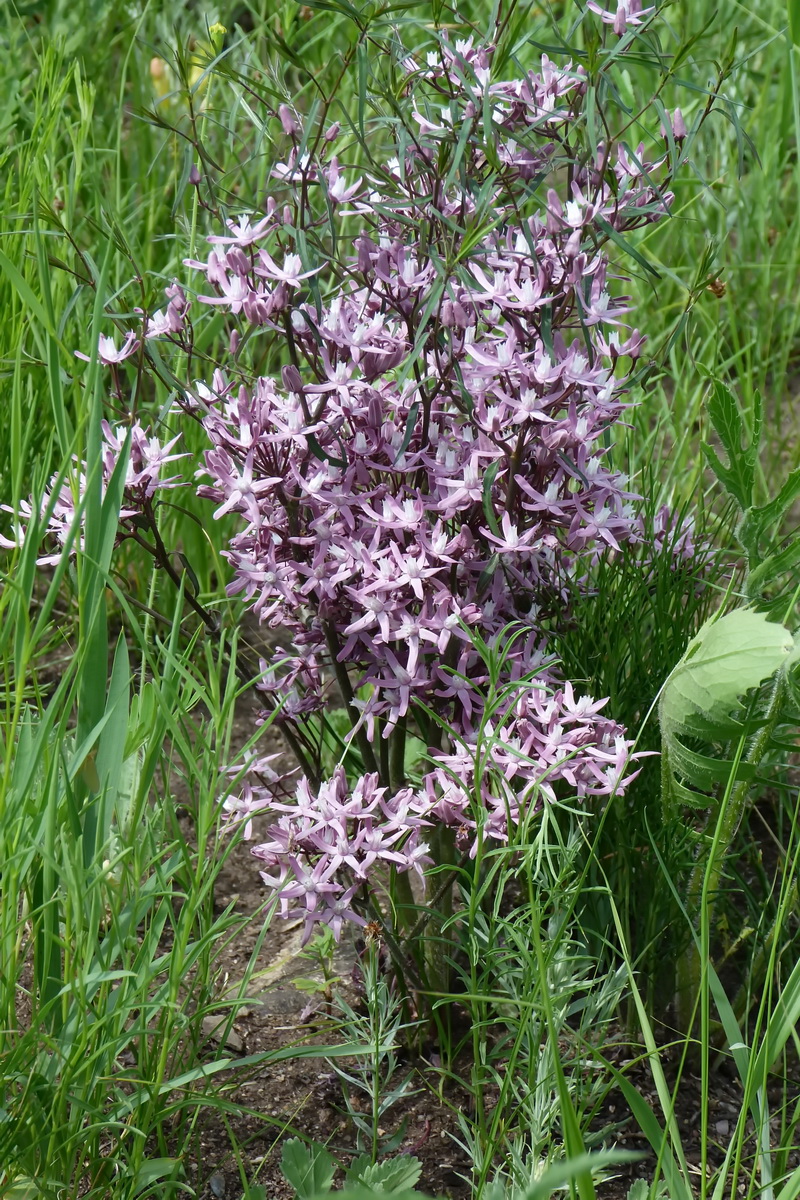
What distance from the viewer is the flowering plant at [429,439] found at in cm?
151

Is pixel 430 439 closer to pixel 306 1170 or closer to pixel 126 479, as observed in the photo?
Answer: pixel 126 479

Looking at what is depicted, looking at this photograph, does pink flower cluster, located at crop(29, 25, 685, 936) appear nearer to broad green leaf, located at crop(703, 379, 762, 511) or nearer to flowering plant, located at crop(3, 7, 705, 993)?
flowering plant, located at crop(3, 7, 705, 993)

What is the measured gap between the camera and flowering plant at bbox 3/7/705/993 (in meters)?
1.51

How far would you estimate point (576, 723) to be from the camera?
5.15 feet

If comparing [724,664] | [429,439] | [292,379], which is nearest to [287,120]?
[292,379]

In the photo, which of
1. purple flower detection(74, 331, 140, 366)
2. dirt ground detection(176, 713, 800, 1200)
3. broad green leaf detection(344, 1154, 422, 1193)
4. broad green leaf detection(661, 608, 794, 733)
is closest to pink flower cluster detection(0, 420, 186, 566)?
purple flower detection(74, 331, 140, 366)

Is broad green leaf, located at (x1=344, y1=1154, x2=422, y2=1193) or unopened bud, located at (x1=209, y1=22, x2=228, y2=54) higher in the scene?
unopened bud, located at (x1=209, y1=22, x2=228, y2=54)

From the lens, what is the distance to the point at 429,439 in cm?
165

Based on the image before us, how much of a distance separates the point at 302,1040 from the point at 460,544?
2.32 feet

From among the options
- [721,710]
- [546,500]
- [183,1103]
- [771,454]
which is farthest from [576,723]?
[771,454]

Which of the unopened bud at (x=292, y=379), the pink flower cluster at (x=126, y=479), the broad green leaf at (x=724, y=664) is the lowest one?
the broad green leaf at (x=724, y=664)

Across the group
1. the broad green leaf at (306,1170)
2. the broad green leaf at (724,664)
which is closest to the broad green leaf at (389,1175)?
the broad green leaf at (306,1170)

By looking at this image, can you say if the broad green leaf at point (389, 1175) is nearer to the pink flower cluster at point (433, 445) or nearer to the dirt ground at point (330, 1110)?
the dirt ground at point (330, 1110)

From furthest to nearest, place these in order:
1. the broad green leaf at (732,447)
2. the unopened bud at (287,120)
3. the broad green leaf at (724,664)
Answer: the broad green leaf at (732,447) → the unopened bud at (287,120) → the broad green leaf at (724,664)
